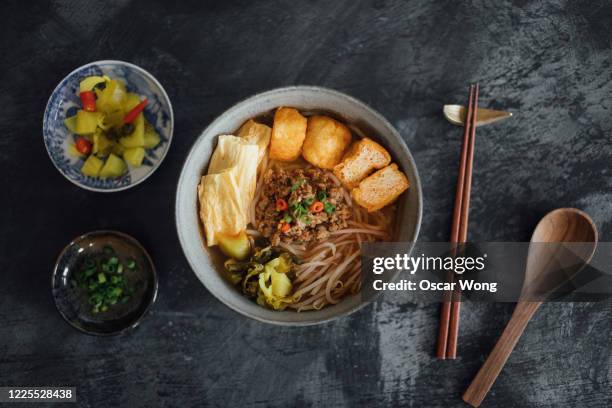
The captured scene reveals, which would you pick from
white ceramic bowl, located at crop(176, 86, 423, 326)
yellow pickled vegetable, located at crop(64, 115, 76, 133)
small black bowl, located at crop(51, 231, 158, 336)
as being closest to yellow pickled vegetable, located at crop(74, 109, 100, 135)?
yellow pickled vegetable, located at crop(64, 115, 76, 133)

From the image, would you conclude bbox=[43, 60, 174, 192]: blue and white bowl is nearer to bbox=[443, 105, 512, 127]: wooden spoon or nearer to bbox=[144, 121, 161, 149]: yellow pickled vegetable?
bbox=[144, 121, 161, 149]: yellow pickled vegetable

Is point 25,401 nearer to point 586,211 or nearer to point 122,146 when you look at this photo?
point 122,146

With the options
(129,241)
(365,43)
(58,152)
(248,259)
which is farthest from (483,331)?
(58,152)

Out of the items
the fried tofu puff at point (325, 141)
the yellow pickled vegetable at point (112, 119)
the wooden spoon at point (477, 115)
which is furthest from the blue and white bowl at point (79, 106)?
the wooden spoon at point (477, 115)

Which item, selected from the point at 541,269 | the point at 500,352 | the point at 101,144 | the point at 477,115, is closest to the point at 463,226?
the point at 541,269

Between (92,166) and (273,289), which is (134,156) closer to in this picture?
(92,166)

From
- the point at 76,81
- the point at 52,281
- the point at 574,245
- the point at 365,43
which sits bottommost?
the point at 52,281
